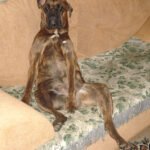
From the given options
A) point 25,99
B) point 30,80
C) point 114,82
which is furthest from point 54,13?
point 114,82

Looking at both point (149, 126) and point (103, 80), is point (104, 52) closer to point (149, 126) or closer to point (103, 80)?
point (103, 80)

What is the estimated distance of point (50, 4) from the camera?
1854mm

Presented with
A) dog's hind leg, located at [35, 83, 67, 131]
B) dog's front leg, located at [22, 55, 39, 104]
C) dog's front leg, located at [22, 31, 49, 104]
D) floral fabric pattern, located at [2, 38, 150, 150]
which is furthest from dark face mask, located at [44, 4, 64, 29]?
floral fabric pattern, located at [2, 38, 150, 150]

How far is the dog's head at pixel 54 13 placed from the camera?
A: 6.09ft

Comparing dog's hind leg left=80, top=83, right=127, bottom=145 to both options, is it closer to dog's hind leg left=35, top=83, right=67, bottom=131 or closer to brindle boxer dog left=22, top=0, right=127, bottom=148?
brindle boxer dog left=22, top=0, right=127, bottom=148

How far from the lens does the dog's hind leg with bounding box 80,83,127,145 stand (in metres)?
1.84

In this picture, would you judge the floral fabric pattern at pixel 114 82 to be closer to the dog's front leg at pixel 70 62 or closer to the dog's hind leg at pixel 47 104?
the dog's hind leg at pixel 47 104

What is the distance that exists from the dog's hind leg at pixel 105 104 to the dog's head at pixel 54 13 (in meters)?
0.41

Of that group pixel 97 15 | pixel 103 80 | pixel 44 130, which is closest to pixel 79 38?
pixel 97 15

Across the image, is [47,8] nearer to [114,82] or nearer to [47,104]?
[47,104]

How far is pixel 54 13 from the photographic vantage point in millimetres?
1857

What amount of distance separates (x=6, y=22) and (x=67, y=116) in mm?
697

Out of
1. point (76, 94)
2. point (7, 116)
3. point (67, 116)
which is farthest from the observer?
point (76, 94)

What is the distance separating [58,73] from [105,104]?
1.18 feet
